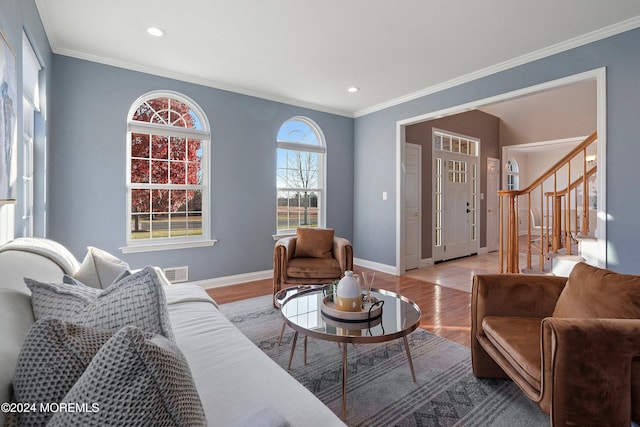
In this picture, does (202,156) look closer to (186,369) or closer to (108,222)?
(108,222)

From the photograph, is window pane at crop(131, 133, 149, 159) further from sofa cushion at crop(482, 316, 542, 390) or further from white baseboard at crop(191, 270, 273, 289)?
sofa cushion at crop(482, 316, 542, 390)

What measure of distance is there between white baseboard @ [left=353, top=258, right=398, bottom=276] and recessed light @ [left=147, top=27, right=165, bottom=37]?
4.04 m

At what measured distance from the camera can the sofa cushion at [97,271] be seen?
1760mm

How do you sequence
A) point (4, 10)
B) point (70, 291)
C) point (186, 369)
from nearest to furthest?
point (186, 369) < point (70, 291) < point (4, 10)

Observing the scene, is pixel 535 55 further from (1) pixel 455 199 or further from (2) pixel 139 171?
(2) pixel 139 171

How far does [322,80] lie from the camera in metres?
3.96

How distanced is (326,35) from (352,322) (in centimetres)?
246

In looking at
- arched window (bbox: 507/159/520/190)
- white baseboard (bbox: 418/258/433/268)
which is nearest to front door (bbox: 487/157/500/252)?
white baseboard (bbox: 418/258/433/268)

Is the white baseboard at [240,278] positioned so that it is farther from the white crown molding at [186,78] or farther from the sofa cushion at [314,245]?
the white crown molding at [186,78]

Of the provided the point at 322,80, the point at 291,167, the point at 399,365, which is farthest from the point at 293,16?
the point at 399,365

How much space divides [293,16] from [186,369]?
106 inches

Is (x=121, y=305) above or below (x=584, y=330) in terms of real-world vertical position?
above

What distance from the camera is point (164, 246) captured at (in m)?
3.75

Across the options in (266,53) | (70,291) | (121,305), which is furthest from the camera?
(266,53)
